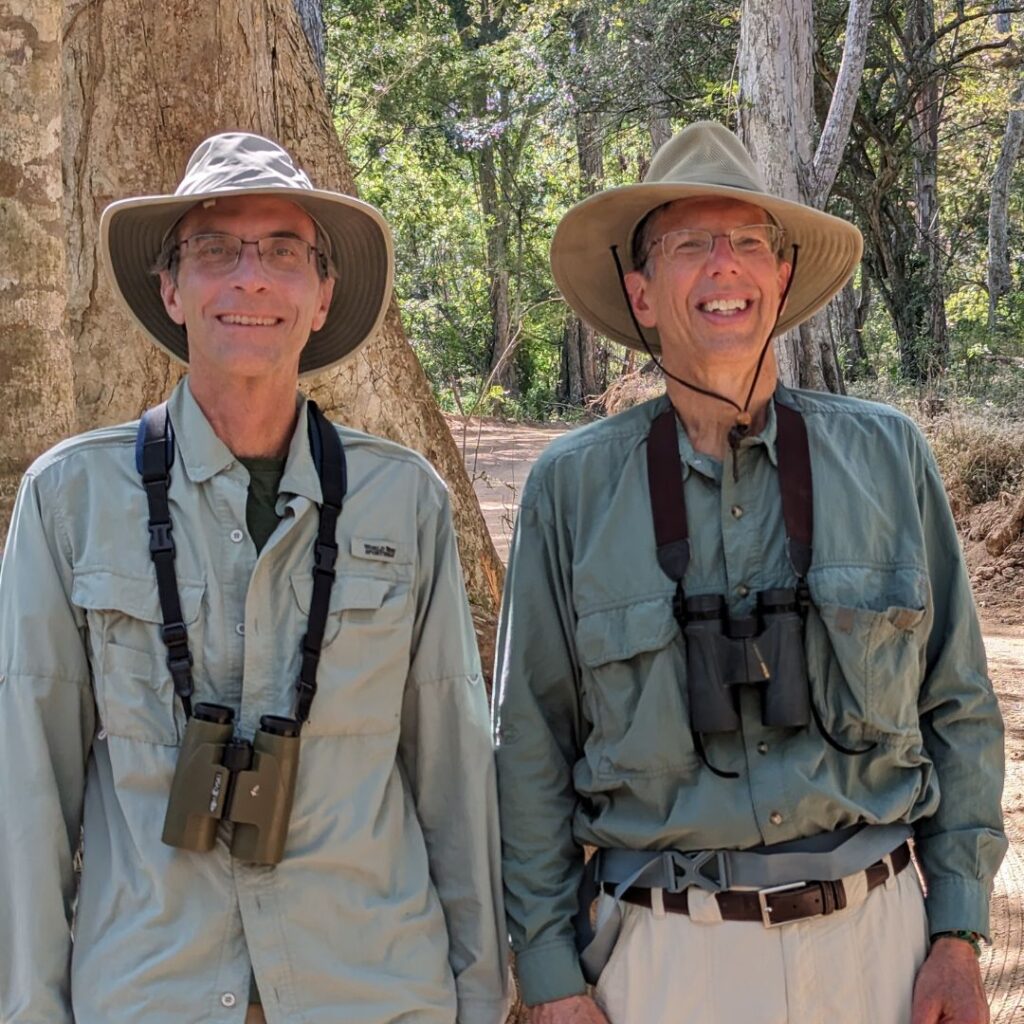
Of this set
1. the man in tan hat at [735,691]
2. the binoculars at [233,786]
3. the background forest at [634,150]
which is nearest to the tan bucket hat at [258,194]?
the man in tan hat at [735,691]

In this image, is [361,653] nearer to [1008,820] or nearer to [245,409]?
[245,409]

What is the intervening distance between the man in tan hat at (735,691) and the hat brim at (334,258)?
1.58 feet

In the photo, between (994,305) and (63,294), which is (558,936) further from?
(994,305)

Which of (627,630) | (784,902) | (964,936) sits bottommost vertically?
(964,936)

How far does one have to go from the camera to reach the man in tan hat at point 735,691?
2340mm

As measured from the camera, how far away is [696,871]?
235cm

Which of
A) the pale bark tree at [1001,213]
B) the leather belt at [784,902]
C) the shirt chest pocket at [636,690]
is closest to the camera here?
the leather belt at [784,902]

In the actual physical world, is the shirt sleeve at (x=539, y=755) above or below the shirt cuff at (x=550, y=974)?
above

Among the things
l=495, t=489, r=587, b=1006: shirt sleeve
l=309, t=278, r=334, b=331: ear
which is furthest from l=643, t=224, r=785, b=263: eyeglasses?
l=309, t=278, r=334, b=331: ear

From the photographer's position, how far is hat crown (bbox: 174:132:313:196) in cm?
246

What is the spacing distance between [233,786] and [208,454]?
1.97 feet

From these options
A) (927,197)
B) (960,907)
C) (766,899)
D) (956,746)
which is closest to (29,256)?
(766,899)

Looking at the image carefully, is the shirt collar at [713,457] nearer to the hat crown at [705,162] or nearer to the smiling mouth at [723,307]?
the smiling mouth at [723,307]

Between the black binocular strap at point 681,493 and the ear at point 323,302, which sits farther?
the ear at point 323,302
